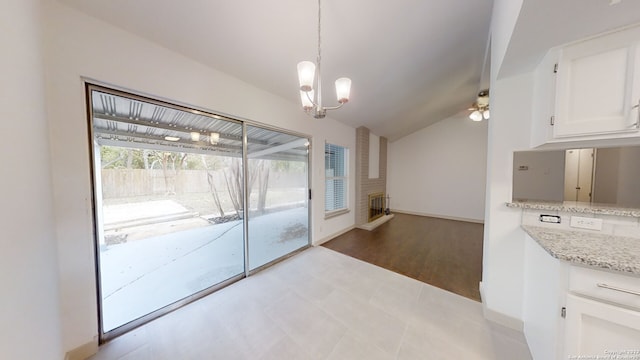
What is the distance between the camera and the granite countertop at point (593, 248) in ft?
2.87

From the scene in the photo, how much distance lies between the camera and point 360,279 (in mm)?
2438

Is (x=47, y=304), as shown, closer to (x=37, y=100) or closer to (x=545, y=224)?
(x=37, y=100)

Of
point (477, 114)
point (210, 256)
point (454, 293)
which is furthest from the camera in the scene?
point (477, 114)

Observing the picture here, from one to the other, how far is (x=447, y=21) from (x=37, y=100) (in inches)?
132

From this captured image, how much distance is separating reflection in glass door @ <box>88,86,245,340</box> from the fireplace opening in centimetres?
365

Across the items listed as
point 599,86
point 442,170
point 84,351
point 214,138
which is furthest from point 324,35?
point 442,170

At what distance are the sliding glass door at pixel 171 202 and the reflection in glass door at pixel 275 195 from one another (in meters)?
0.02

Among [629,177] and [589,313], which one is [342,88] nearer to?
[589,313]

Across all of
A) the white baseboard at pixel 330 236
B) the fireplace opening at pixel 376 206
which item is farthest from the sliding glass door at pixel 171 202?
the fireplace opening at pixel 376 206

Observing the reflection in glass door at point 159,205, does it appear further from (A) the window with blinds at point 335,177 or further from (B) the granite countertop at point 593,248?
(B) the granite countertop at point 593,248

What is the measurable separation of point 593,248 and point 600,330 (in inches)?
16.0

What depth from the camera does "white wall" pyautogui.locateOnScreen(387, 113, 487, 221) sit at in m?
5.30

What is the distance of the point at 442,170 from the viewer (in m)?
5.81

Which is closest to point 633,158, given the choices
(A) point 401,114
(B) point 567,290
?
(B) point 567,290
